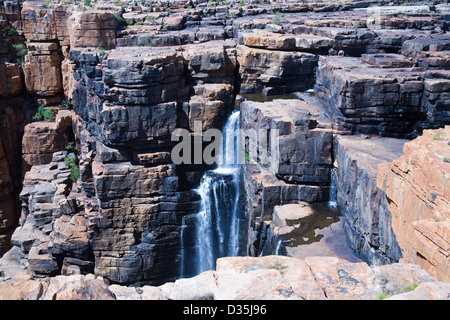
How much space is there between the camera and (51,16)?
24047mm

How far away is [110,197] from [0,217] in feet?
29.6

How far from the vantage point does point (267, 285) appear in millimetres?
6914

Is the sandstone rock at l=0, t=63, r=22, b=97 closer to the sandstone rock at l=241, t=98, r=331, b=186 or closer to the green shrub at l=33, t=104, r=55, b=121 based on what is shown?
the green shrub at l=33, t=104, r=55, b=121

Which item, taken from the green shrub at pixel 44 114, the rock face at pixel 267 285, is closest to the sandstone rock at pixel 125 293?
the rock face at pixel 267 285

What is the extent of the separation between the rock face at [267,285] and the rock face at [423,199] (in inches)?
19.1

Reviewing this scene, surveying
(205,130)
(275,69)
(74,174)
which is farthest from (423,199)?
(74,174)

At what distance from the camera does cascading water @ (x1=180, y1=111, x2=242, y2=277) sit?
62.8 ft

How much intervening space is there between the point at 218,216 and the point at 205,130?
12.7 ft

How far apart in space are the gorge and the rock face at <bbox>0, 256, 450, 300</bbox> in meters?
3.27

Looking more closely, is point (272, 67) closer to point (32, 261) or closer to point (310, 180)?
point (310, 180)

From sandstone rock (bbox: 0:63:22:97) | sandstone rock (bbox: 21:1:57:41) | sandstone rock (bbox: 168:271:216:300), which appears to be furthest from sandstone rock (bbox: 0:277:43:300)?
sandstone rock (bbox: 21:1:57:41)

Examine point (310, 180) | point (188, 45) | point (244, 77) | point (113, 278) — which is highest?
point (188, 45)

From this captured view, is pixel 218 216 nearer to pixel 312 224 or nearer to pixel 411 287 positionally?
pixel 312 224
